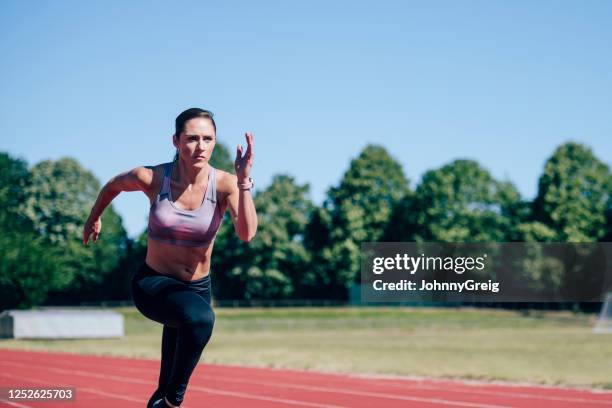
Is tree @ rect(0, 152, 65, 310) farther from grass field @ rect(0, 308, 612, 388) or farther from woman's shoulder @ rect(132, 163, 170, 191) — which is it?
woman's shoulder @ rect(132, 163, 170, 191)

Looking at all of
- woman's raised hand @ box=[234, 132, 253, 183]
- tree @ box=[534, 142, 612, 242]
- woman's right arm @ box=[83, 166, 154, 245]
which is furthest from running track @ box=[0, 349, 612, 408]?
tree @ box=[534, 142, 612, 242]

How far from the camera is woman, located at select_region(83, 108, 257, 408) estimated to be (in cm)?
453

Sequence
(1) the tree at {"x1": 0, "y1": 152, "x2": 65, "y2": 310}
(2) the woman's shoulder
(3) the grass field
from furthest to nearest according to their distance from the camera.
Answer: (1) the tree at {"x1": 0, "y1": 152, "x2": 65, "y2": 310} < (3) the grass field < (2) the woman's shoulder

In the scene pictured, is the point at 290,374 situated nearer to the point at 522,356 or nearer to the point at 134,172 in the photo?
the point at 522,356

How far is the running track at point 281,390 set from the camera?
11.3 metres

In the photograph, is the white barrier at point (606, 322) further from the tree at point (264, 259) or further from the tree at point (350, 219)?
the tree at point (264, 259)

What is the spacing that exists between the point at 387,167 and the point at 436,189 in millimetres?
5549

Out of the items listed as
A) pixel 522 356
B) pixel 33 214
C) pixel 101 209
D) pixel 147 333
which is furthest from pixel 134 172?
pixel 33 214

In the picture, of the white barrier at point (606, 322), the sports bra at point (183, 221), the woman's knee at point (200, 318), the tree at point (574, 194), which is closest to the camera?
the woman's knee at point (200, 318)

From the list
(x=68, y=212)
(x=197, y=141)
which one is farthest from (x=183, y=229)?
(x=68, y=212)

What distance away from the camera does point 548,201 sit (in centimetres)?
7062

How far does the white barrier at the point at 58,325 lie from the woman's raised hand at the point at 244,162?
34.9 m

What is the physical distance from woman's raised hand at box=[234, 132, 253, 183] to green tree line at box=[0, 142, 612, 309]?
2551 inches

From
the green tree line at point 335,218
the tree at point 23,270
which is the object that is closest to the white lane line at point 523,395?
the tree at point 23,270
